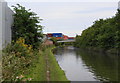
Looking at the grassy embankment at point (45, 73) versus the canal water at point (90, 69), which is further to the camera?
the canal water at point (90, 69)

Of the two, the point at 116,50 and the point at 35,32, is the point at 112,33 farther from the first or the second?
the point at 35,32

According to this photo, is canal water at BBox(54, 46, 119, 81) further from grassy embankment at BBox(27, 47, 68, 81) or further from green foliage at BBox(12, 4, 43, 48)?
green foliage at BBox(12, 4, 43, 48)

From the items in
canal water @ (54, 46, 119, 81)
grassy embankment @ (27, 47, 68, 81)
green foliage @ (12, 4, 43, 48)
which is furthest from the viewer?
green foliage @ (12, 4, 43, 48)

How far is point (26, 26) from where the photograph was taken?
19.8 metres

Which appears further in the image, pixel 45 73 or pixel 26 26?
pixel 26 26

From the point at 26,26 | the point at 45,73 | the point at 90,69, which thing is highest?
the point at 26,26

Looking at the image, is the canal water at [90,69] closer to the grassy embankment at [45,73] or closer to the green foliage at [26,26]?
the grassy embankment at [45,73]

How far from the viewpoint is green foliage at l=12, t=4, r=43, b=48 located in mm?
19045

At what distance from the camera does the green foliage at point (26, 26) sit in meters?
19.0

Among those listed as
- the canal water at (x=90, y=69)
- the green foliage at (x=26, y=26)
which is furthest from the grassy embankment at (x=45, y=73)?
the green foliage at (x=26, y=26)

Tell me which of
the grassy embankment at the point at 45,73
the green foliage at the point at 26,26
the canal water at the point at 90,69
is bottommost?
the canal water at the point at 90,69

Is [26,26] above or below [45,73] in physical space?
above

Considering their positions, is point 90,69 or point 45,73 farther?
point 90,69

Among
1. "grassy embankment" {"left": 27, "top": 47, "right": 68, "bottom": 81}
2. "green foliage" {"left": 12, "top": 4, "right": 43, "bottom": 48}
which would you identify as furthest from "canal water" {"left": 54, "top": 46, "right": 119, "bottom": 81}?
"green foliage" {"left": 12, "top": 4, "right": 43, "bottom": 48}
